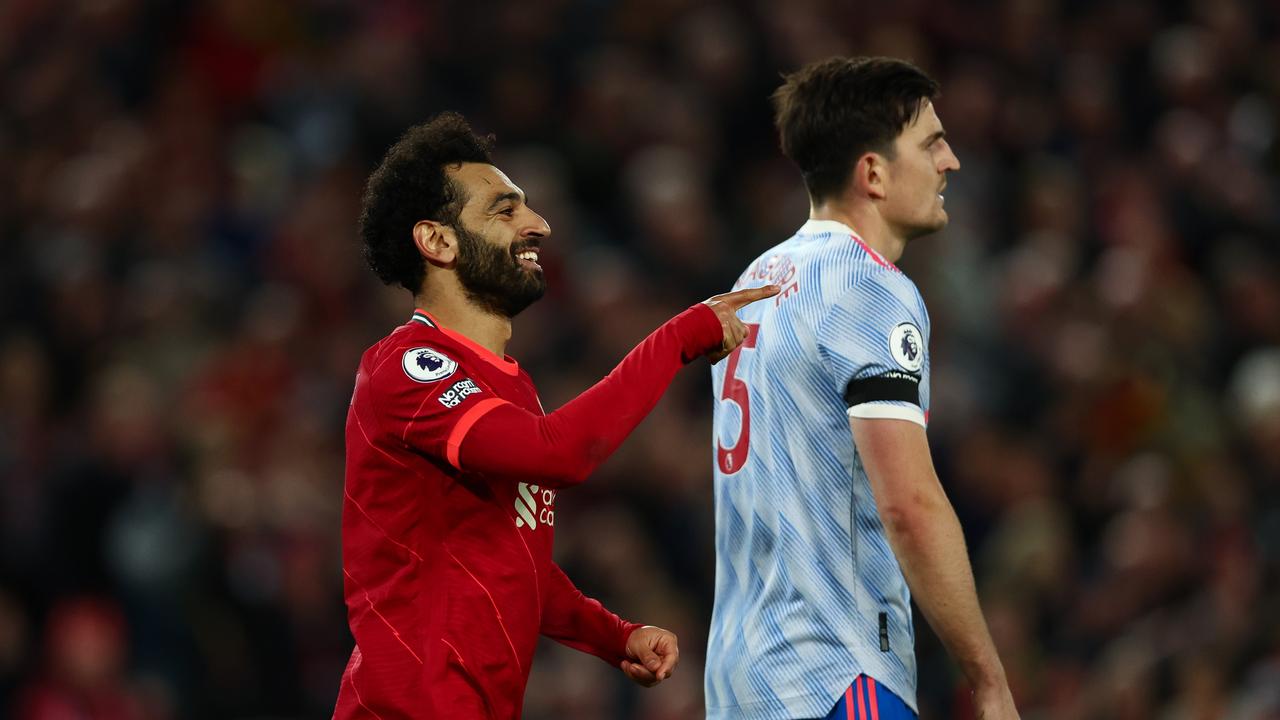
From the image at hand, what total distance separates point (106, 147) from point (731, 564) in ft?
24.2

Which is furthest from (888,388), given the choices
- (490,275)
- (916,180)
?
(490,275)

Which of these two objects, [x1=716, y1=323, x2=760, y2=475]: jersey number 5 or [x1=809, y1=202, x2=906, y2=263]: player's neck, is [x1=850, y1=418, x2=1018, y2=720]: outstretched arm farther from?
[x1=809, y1=202, x2=906, y2=263]: player's neck

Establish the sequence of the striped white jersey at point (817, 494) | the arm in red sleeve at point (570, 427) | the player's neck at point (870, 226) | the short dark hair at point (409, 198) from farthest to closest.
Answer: the player's neck at point (870, 226) → the short dark hair at point (409, 198) → the striped white jersey at point (817, 494) → the arm in red sleeve at point (570, 427)

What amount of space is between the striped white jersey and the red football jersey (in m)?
0.55

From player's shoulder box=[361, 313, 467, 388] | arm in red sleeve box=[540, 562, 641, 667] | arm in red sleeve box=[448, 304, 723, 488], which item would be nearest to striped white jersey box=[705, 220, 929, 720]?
arm in red sleeve box=[540, 562, 641, 667]

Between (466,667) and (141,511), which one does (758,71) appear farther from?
(466,667)

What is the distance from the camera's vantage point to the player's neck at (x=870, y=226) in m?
4.25

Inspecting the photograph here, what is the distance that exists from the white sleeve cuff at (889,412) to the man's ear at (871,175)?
→ 25.9 inches

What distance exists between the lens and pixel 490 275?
13.0ft

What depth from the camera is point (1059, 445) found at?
357 inches

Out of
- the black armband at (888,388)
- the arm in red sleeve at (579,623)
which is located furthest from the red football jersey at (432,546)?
the black armband at (888,388)

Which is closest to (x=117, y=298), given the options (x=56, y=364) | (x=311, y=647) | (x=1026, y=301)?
(x=56, y=364)

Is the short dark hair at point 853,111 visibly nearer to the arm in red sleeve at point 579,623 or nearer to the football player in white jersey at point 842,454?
the football player in white jersey at point 842,454

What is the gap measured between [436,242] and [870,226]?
3.49 feet
